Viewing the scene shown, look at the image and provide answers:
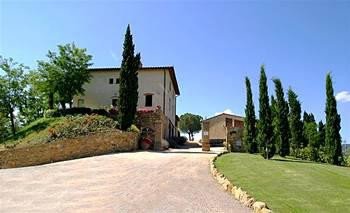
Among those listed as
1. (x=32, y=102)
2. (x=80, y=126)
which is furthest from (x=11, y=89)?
(x=80, y=126)

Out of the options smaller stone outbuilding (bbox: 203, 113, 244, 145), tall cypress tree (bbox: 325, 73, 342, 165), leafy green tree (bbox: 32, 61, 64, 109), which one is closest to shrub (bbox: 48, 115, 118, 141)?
leafy green tree (bbox: 32, 61, 64, 109)

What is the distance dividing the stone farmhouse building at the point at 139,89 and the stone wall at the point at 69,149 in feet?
32.1

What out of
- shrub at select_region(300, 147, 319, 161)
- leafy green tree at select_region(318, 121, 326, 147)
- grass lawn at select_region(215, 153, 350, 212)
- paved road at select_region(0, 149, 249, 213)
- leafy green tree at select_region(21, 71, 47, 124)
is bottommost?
paved road at select_region(0, 149, 249, 213)

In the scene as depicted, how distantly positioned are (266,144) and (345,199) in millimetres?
12896

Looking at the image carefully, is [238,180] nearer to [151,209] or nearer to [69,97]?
[151,209]

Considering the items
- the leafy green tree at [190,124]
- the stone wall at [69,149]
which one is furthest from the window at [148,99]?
the leafy green tree at [190,124]

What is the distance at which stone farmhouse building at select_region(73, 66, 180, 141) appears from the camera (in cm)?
3356

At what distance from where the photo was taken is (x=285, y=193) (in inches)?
356

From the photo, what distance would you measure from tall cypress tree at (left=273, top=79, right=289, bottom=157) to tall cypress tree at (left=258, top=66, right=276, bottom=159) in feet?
15.5

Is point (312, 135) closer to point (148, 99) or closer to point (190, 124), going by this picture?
point (148, 99)

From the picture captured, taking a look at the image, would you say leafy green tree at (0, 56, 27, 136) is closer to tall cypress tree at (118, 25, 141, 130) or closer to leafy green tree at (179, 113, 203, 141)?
tall cypress tree at (118, 25, 141, 130)

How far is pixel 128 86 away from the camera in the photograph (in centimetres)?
2612

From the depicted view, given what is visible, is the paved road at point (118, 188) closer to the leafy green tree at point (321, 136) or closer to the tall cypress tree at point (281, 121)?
the tall cypress tree at point (281, 121)

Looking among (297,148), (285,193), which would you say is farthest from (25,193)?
(297,148)
